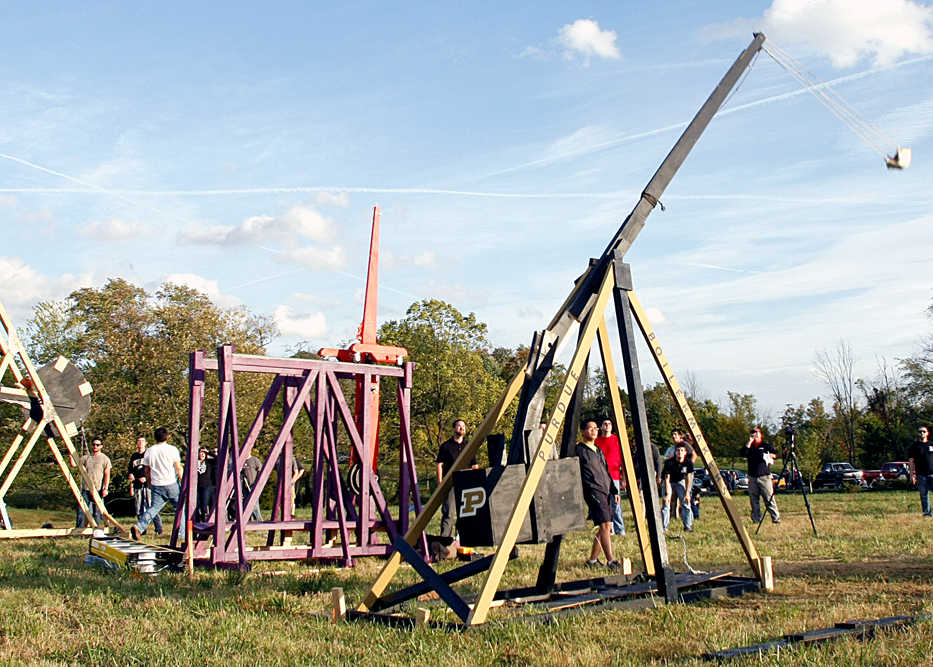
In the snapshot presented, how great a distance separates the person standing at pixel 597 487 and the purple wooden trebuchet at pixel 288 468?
7.29 ft

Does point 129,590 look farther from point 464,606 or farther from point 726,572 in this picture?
point 726,572

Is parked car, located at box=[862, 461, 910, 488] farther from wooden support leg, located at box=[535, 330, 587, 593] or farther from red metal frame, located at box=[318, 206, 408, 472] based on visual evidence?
wooden support leg, located at box=[535, 330, 587, 593]

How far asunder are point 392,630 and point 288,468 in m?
5.48

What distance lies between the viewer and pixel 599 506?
9469 millimetres

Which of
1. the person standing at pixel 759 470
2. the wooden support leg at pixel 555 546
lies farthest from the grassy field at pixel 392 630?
the person standing at pixel 759 470

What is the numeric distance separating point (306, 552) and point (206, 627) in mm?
4185

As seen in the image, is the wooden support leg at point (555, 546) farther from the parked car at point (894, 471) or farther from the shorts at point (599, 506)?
the parked car at point (894, 471)

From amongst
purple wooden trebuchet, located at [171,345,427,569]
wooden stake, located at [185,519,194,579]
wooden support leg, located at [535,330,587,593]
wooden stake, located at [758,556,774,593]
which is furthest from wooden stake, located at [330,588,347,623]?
wooden stake, located at [758,556,774,593]

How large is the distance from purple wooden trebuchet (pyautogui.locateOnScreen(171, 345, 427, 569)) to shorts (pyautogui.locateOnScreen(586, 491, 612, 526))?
223 cm

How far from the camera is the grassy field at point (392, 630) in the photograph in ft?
17.2

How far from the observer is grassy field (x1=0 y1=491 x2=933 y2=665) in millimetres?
5254

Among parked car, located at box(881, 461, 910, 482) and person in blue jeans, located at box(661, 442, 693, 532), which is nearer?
person in blue jeans, located at box(661, 442, 693, 532)

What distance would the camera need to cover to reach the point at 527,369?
6.82 metres

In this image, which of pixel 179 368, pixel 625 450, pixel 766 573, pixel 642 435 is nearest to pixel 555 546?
pixel 625 450
